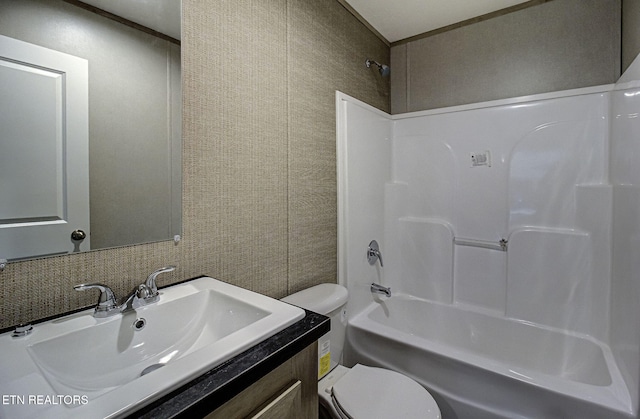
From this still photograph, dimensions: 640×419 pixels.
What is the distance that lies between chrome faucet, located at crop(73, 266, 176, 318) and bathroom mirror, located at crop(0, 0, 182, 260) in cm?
16

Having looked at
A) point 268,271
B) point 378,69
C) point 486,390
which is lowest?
point 486,390

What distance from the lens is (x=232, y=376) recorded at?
611mm

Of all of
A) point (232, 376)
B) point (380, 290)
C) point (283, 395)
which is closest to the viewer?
point (232, 376)

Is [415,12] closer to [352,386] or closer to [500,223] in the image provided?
[500,223]

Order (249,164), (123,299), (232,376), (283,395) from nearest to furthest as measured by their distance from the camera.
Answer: (232,376) → (283,395) → (123,299) → (249,164)

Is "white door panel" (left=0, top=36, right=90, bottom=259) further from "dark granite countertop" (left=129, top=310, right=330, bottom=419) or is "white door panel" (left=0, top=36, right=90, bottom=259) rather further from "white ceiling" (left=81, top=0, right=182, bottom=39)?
"dark granite countertop" (left=129, top=310, right=330, bottom=419)

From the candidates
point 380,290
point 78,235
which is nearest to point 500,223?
point 380,290

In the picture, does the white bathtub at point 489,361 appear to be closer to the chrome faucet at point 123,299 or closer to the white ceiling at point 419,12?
the chrome faucet at point 123,299

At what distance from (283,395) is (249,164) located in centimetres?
93

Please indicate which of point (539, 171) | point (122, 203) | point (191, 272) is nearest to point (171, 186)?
point (122, 203)

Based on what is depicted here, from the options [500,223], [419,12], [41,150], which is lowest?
[500,223]

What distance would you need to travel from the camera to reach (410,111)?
250 centimetres

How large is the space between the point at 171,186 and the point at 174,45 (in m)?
0.50

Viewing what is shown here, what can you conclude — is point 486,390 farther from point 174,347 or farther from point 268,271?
point 174,347
